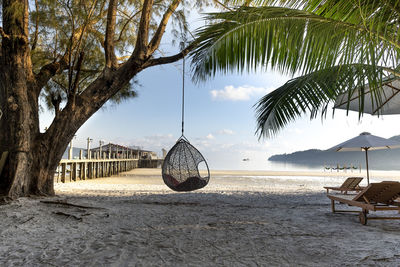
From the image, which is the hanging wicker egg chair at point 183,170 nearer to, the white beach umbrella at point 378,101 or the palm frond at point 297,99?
the palm frond at point 297,99

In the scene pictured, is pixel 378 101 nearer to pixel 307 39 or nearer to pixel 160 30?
pixel 307 39

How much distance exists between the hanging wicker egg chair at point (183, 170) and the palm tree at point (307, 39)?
310cm

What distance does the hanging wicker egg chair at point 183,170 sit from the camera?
5457mm

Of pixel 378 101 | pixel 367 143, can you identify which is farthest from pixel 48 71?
pixel 367 143

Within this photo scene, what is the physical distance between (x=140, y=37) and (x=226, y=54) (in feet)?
10.1

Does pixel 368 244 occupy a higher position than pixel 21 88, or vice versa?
pixel 21 88

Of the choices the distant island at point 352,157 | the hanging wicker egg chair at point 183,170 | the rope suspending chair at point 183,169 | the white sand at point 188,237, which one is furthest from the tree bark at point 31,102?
the distant island at point 352,157

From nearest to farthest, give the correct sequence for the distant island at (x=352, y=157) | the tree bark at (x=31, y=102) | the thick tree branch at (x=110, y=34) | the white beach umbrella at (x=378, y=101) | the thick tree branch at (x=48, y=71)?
the white beach umbrella at (x=378, y=101) → the tree bark at (x=31, y=102) → the thick tree branch at (x=110, y=34) → the thick tree branch at (x=48, y=71) → the distant island at (x=352, y=157)

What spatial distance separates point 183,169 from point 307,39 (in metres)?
5.12

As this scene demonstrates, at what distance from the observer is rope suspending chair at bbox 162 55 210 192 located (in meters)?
5.44

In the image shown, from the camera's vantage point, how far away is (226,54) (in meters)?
2.42

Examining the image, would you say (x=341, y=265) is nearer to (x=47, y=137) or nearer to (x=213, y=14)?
(x=213, y=14)

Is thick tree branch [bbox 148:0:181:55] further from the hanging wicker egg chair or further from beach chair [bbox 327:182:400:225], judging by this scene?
beach chair [bbox 327:182:400:225]

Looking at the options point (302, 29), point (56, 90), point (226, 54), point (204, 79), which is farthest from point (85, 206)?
point (56, 90)
